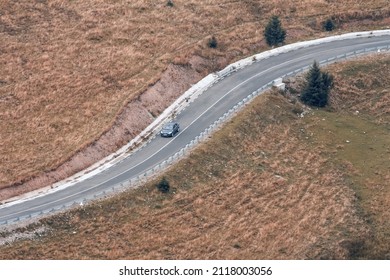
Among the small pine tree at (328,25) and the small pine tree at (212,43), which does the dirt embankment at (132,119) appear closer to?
the small pine tree at (212,43)

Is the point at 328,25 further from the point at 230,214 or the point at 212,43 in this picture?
the point at 230,214

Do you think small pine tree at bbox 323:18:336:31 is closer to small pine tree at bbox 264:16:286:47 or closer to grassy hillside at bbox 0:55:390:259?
small pine tree at bbox 264:16:286:47

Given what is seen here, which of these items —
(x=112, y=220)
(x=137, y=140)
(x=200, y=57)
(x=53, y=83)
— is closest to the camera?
(x=112, y=220)

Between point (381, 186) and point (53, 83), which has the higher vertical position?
point (53, 83)

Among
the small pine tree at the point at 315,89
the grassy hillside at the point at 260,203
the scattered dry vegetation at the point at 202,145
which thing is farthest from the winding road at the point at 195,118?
the small pine tree at the point at 315,89

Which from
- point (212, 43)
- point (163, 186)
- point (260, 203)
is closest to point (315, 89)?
point (212, 43)

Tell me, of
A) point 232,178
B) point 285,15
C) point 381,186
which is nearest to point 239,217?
point 232,178

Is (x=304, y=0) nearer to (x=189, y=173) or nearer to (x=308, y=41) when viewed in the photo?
(x=308, y=41)

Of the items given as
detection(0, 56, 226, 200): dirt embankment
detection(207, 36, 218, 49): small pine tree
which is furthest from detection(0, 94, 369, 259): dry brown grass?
detection(207, 36, 218, 49): small pine tree
